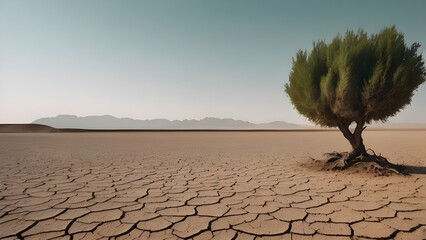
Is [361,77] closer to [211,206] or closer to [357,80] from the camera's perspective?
[357,80]

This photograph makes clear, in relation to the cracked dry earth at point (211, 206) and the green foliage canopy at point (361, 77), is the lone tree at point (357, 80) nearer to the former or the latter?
the green foliage canopy at point (361, 77)

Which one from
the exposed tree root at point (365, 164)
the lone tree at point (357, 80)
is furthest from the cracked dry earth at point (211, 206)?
the lone tree at point (357, 80)

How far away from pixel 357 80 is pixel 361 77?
17 centimetres

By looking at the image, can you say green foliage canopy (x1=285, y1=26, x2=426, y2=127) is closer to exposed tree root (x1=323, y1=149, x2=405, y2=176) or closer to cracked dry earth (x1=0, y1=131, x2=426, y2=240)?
exposed tree root (x1=323, y1=149, x2=405, y2=176)

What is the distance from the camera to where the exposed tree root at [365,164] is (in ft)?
19.6

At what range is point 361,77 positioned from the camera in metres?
6.15

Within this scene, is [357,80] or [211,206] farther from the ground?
Result: [357,80]

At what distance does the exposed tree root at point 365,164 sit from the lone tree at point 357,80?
0.03 meters

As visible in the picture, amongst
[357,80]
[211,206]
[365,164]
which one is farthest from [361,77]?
[211,206]

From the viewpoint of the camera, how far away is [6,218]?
3.25 metres

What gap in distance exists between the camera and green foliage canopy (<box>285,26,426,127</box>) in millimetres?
5762

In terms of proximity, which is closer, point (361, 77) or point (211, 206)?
point (211, 206)

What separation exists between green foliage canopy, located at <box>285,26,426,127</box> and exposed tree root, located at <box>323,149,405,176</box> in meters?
0.92

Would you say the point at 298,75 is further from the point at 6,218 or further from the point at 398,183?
the point at 6,218
